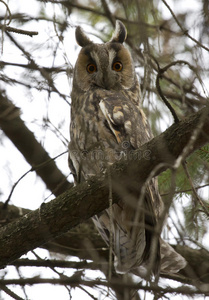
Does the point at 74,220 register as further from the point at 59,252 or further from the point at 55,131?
the point at 59,252

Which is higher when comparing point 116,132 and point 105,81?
point 105,81

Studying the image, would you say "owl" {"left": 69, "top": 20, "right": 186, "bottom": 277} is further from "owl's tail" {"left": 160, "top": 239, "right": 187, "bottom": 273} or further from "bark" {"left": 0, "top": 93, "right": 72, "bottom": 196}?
"bark" {"left": 0, "top": 93, "right": 72, "bottom": 196}

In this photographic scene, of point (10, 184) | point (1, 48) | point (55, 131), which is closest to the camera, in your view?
point (1, 48)

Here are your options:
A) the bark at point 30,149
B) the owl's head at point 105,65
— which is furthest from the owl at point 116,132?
the bark at point 30,149

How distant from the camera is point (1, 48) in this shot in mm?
2068

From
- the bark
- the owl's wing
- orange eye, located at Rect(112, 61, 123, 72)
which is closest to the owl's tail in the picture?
the owl's wing

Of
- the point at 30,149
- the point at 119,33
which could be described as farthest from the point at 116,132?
the point at 119,33

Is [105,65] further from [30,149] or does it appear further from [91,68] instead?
[30,149]

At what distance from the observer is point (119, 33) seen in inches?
132

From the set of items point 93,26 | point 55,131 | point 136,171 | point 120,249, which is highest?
point 93,26

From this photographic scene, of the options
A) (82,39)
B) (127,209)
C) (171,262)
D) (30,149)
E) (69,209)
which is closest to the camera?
(69,209)

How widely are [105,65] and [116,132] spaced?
0.64 metres

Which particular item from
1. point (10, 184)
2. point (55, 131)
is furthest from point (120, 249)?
point (55, 131)

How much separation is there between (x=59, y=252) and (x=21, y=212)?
1.32ft
